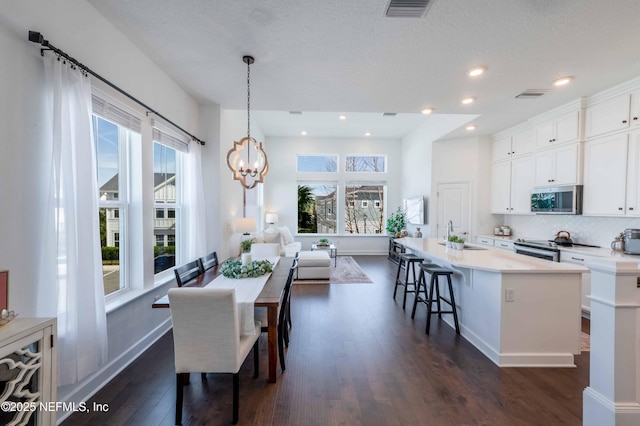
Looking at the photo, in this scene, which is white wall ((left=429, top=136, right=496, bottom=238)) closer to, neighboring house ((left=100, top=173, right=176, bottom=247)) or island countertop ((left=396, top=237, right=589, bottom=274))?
island countertop ((left=396, top=237, right=589, bottom=274))

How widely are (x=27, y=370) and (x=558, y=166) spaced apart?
19.7 ft

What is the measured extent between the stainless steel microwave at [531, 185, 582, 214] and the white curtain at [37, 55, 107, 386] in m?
5.65

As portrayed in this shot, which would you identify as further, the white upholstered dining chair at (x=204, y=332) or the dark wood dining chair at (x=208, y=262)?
the dark wood dining chair at (x=208, y=262)

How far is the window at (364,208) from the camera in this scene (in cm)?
850

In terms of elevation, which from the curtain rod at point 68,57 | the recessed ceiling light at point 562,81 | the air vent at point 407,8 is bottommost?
the curtain rod at point 68,57

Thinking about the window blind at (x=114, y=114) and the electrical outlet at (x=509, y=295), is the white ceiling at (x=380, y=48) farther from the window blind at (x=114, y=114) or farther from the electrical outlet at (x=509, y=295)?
the electrical outlet at (x=509, y=295)

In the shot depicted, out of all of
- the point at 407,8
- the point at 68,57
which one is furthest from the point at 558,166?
the point at 68,57

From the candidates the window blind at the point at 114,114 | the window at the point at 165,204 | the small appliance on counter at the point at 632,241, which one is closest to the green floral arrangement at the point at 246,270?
the window at the point at 165,204

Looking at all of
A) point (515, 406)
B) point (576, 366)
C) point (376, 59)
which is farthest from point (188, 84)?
point (576, 366)

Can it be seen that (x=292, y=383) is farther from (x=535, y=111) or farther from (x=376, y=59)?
(x=535, y=111)

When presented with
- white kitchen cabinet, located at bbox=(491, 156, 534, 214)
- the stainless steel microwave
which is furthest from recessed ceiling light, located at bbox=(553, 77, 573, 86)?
white kitchen cabinet, located at bbox=(491, 156, 534, 214)

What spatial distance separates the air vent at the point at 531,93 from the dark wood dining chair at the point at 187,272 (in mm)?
4534

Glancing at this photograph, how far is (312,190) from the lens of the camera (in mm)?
8531

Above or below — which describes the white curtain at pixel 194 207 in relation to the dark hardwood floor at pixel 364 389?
above
